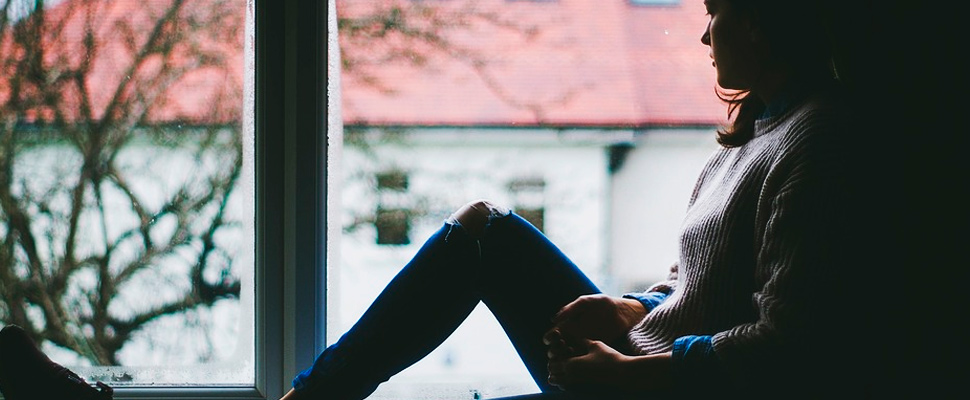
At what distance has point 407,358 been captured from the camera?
1103mm

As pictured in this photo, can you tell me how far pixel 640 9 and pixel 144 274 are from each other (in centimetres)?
96

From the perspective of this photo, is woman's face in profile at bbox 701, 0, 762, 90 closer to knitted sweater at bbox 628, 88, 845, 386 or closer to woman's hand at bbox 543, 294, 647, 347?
knitted sweater at bbox 628, 88, 845, 386

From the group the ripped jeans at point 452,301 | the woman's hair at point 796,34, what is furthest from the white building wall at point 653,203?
the woman's hair at point 796,34

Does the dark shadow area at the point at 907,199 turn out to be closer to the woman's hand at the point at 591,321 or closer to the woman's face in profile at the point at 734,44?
the woman's face in profile at the point at 734,44

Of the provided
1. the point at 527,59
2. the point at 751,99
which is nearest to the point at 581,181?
the point at 527,59

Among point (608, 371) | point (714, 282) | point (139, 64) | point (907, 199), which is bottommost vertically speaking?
point (608, 371)

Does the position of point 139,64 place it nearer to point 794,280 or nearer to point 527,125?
point 527,125

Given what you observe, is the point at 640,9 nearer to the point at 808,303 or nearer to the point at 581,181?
the point at 581,181

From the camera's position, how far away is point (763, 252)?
2.94ft

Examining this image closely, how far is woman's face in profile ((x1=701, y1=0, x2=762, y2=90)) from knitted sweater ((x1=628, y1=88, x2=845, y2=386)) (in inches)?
2.5

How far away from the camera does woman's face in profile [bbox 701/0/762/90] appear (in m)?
1.02

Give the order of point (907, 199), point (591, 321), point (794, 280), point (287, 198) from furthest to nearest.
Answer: point (287, 198) < point (591, 321) < point (907, 199) < point (794, 280)

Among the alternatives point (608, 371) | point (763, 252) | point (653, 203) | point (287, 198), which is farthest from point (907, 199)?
point (287, 198)

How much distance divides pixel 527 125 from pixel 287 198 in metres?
0.42
